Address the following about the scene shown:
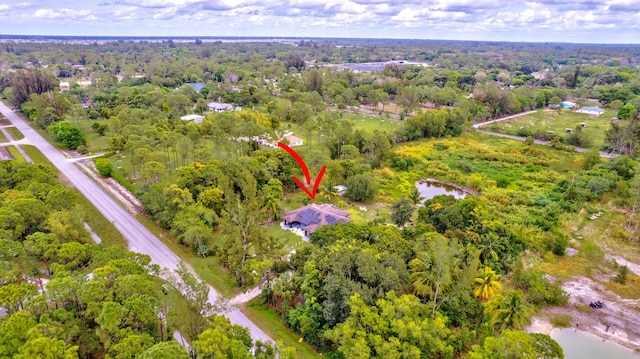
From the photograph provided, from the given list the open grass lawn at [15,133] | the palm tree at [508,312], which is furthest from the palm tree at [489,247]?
the open grass lawn at [15,133]

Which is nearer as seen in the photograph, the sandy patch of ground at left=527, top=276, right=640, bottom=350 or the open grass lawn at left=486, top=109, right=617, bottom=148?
the sandy patch of ground at left=527, top=276, right=640, bottom=350

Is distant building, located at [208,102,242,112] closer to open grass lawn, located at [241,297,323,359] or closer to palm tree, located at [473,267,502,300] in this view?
open grass lawn, located at [241,297,323,359]

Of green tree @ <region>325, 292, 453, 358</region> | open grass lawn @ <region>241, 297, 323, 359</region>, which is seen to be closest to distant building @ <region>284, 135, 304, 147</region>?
open grass lawn @ <region>241, 297, 323, 359</region>

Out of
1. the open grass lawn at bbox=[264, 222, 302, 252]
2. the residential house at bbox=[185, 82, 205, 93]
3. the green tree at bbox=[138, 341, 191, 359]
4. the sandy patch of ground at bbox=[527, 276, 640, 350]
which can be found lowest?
the sandy patch of ground at bbox=[527, 276, 640, 350]

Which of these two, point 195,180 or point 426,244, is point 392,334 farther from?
point 195,180

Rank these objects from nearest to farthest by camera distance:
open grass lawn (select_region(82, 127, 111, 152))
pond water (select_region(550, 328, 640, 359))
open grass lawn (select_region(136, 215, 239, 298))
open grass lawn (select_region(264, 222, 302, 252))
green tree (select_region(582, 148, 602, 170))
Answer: pond water (select_region(550, 328, 640, 359)) < open grass lawn (select_region(136, 215, 239, 298)) < open grass lawn (select_region(264, 222, 302, 252)) < green tree (select_region(582, 148, 602, 170)) < open grass lawn (select_region(82, 127, 111, 152))

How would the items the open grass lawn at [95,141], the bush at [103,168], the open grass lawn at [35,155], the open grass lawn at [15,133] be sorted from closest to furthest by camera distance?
the bush at [103,168] → the open grass lawn at [35,155] → the open grass lawn at [95,141] → the open grass lawn at [15,133]

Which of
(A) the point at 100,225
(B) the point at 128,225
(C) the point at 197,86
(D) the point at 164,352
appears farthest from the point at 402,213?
(C) the point at 197,86

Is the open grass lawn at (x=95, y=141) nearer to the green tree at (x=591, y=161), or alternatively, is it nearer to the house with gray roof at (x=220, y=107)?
the house with gray roof at (x=220, y=107)
